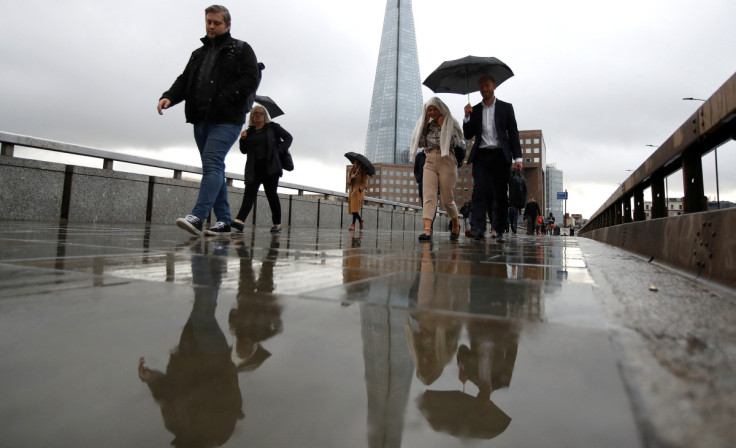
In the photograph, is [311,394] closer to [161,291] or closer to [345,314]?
[345,314]

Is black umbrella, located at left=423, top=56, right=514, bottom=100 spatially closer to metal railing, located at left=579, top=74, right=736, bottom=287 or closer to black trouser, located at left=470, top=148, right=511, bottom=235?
black trouser, located at left=470, top=148, right=511, bottom=235

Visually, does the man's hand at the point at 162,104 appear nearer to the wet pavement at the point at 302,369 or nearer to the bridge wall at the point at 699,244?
the wet pavement at the point at 302,369

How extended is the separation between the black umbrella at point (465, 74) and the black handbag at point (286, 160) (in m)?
A: 3.01

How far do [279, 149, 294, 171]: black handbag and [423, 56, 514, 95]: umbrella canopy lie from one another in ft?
9.87

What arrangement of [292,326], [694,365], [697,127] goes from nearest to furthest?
[694,365] → [292,326] → [697,127]

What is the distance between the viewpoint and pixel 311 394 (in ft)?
1.87

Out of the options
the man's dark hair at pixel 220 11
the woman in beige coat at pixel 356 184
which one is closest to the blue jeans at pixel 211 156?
the man's dark hair at pixel 220 11

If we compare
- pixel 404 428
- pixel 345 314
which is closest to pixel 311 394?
pixel 404 428

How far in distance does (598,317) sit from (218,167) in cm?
450

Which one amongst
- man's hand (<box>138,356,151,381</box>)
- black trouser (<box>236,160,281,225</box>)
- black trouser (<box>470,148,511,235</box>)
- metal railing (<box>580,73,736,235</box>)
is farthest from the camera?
black trouser (<box>236,160,281,225</box>)

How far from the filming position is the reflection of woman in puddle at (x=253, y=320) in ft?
2.35

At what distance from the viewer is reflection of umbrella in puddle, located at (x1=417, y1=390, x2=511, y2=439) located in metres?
0.50

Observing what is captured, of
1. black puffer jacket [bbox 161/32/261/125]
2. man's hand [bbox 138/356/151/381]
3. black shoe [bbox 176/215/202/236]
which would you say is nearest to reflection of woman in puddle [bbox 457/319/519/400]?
man's hand [bbox 138/356/151/381]

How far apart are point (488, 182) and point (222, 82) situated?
3.82 metres
